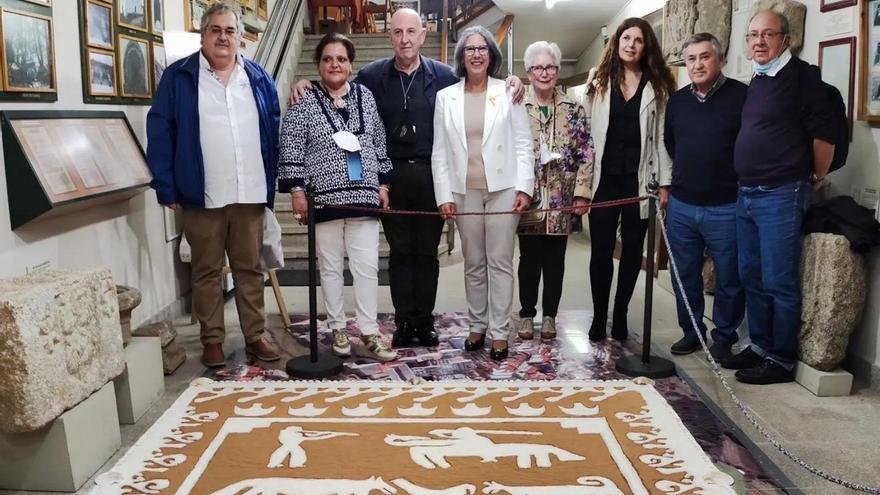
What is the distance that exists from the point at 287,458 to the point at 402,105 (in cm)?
175

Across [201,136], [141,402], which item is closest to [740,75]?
[201,136]

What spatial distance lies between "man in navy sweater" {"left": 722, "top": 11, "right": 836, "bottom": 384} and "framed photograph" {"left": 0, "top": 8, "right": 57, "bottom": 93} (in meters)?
2.89

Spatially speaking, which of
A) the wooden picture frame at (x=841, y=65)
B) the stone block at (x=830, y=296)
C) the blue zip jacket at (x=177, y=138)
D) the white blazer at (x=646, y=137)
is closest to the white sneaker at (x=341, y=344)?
the blue zip jacket at (x=177, y=138)

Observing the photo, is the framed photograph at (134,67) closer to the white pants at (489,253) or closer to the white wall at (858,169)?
the white pants at (489,253)

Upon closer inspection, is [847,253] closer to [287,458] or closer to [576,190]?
[576,190]

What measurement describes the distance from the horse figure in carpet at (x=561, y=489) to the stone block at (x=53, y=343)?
1349 millimetres

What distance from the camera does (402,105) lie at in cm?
351

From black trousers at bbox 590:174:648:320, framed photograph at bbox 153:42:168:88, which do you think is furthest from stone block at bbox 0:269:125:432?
black trousers at bbox 590:174:648:320

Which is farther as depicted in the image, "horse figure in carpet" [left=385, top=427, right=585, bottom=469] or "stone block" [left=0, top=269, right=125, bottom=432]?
"horse figure in carpet" [left=385, top=427, right=585, bottom=469]

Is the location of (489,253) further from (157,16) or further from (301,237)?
(301,237)

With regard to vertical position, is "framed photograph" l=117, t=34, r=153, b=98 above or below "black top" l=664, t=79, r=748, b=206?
above

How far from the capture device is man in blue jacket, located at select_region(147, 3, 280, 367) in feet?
10.6

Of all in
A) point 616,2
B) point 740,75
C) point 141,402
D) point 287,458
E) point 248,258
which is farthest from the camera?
point 616,2

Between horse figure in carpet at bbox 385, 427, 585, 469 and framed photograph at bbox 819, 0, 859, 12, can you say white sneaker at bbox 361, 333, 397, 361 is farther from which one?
framed photograph at bbox 819, 0, 859, 12
